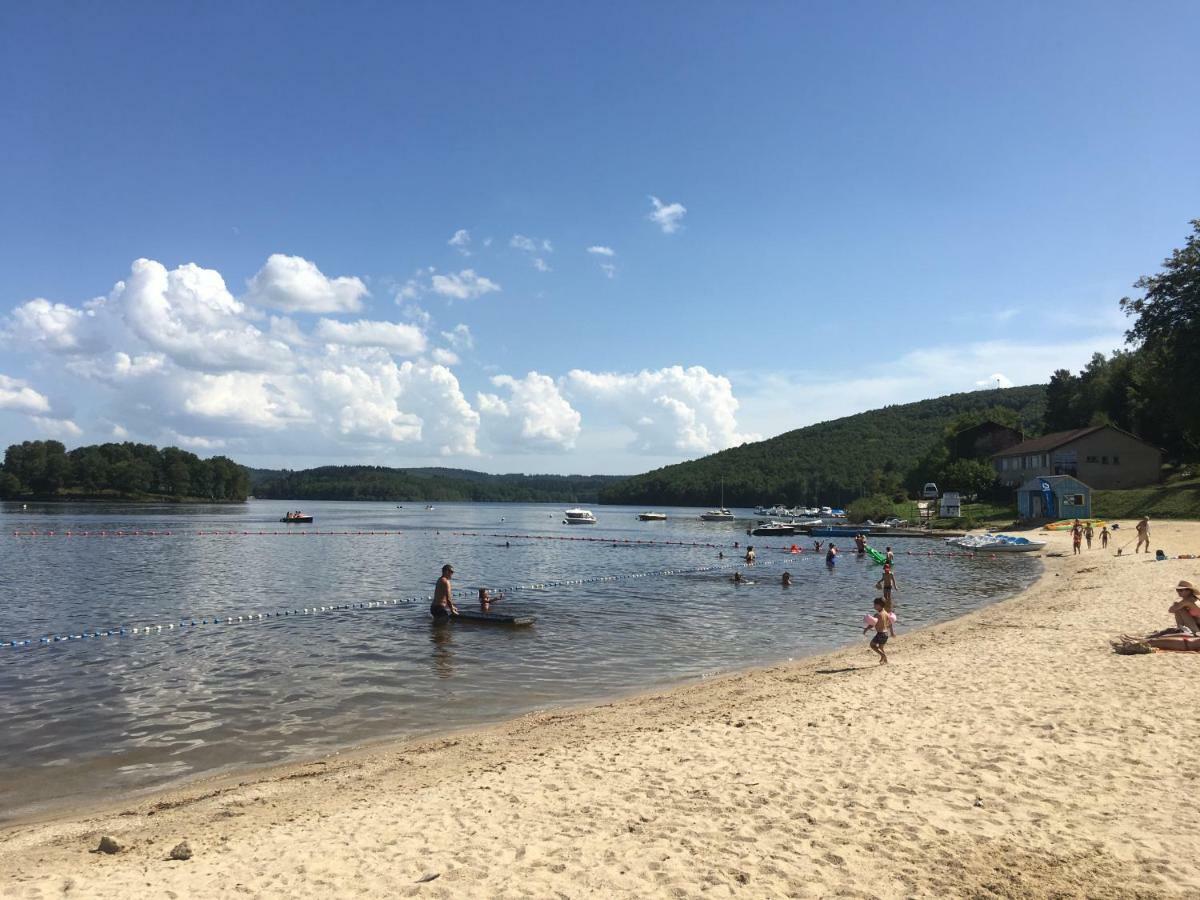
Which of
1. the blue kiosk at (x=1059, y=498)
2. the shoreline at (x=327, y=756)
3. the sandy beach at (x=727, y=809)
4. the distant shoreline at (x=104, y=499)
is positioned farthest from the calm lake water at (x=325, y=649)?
the distant shoreline at (x=104, y=499)

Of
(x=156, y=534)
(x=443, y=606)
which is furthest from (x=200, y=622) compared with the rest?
(x=156, y=534)

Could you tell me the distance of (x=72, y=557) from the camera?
4841cm

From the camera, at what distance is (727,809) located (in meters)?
8.28

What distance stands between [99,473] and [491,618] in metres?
193

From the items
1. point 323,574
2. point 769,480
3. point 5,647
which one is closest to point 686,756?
point 5,647

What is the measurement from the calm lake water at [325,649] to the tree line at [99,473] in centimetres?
15568

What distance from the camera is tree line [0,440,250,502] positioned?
176 metres

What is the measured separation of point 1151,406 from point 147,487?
202 m

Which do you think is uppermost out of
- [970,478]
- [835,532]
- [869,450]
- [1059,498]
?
[869,450]

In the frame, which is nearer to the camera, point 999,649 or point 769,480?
point 999,649

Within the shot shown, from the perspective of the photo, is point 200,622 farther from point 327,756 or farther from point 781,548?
point 781,548

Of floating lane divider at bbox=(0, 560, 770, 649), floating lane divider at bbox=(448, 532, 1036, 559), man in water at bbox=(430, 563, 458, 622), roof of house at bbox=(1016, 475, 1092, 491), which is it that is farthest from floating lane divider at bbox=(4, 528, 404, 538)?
roof of house at bbox=(1016, 475, 1092, 491)

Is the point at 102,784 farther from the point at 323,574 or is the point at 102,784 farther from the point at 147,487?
the point at 147,487

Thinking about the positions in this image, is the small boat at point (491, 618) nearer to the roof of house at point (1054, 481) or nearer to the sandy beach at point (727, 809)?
the sandy beach at point (727, 809)
